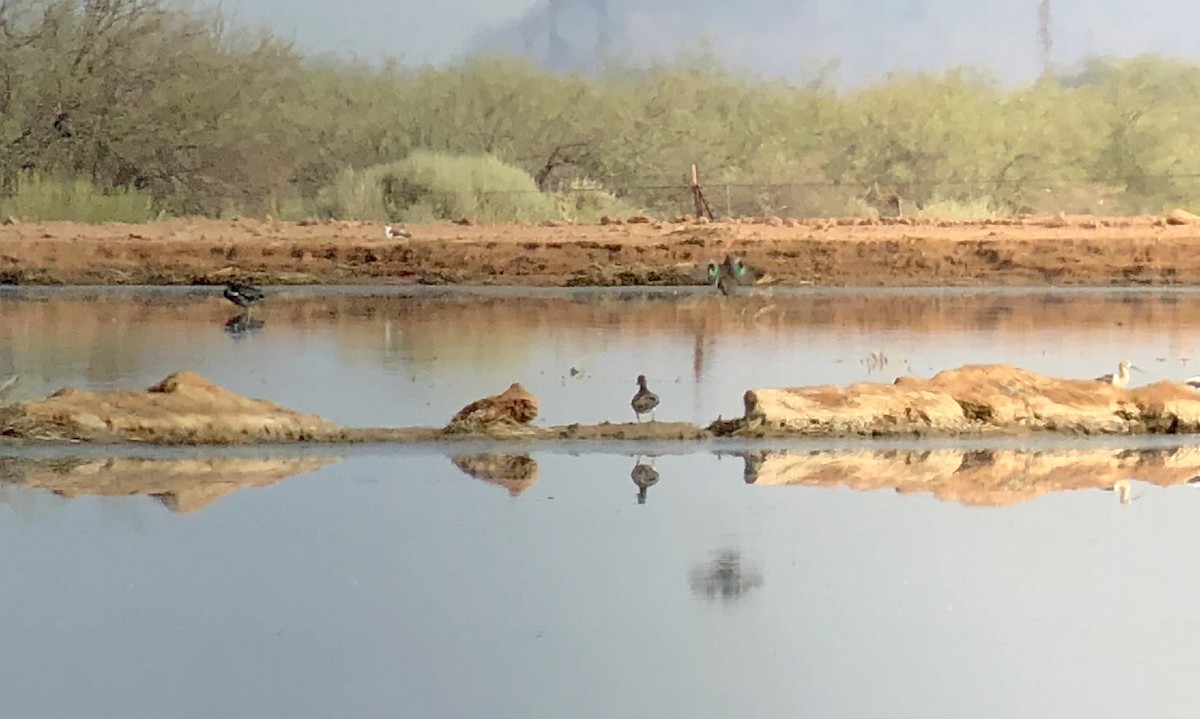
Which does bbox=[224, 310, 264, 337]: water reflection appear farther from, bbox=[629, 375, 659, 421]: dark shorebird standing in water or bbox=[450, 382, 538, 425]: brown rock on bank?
bbox=[629, 375, 659, 421]: dark shorebird standing in water

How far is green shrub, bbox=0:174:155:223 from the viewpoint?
7.96m

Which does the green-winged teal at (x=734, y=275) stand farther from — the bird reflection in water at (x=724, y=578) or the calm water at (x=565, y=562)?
the bird reflection in water at (x=724, y=578)

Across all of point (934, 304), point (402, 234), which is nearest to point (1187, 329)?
point (934, 304)

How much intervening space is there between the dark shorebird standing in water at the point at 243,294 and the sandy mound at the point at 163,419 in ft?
6.31

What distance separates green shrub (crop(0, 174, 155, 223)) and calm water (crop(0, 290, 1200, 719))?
41.8 inches

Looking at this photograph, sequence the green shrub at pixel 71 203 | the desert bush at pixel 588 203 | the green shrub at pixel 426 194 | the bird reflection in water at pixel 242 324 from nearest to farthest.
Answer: the bird reflection in water at pixel 242 324 < the green shrub at pixel 71 203 < the green shrub at pixel 426 194 < the desert bush at pixel 588 203

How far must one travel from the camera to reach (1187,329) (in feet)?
24.4

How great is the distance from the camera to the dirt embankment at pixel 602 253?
8062 millimetres

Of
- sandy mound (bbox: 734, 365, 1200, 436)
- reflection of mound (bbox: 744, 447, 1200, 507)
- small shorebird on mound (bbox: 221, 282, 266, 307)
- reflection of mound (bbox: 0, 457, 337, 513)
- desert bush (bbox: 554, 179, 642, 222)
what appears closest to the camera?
reflection of mound (bbox: 0, 457, 337, 513)

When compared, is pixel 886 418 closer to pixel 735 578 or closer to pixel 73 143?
pixel 735 578

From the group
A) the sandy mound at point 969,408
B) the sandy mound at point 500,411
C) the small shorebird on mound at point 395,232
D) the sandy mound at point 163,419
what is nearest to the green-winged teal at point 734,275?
the small shorebird on mound at point 395,232

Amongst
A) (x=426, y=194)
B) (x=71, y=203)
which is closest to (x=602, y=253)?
(x=426, y=194)

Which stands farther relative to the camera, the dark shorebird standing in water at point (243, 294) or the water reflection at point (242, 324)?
the dark shorebird standing in water at point (243, 294)

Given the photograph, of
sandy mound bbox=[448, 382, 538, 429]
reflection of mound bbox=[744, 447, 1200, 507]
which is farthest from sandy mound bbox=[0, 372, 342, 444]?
reflection of mound bbox=[744, 447, 1200, 507]
